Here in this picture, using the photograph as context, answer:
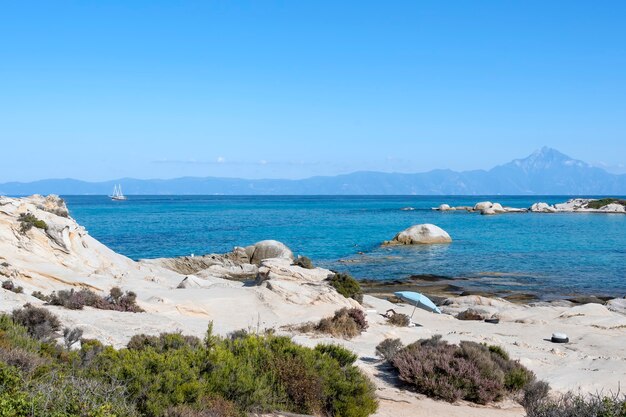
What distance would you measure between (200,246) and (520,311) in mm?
40977

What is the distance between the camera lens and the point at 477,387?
35.7 feet

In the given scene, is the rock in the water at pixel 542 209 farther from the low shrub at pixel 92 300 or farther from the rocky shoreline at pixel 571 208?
the low shrub at pixel 92 300

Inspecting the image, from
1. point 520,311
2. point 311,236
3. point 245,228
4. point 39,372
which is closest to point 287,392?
point 39,372

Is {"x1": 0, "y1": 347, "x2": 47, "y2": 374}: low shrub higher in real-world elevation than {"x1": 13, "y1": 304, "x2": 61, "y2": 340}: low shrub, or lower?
higher

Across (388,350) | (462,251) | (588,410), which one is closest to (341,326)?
(388,350)

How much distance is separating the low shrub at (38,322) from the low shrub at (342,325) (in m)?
7.15

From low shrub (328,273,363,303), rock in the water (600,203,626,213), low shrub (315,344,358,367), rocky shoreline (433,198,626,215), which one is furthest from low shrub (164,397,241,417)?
rock in the water (600,203,626,213)

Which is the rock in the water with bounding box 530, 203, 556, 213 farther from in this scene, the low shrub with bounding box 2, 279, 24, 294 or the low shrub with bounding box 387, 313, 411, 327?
the low shrub with bounding box 2, 279, 24, 294

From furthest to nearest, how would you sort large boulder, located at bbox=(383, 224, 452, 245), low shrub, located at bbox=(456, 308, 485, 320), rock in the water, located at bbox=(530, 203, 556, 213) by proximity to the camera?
rock in the water, located at bbox=(530, 203, 556, 213), large boulder, located at bbox=(383, 224, 452, 245), low shrub, located at bbox=(456, 308, 485, 320)

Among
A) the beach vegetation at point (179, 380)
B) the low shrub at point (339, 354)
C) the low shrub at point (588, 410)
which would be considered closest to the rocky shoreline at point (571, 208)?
the low shrub at point (339, 354)

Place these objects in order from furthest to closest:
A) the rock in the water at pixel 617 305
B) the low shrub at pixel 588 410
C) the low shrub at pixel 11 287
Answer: the rock in the water at pixel 617 305, the low shrub at pixel 11 287, the low shrub at pixel 588 410

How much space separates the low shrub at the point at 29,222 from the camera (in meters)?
25.5

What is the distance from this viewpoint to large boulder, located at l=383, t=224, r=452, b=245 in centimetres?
6322

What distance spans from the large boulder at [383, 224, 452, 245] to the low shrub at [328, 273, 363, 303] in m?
38.0
